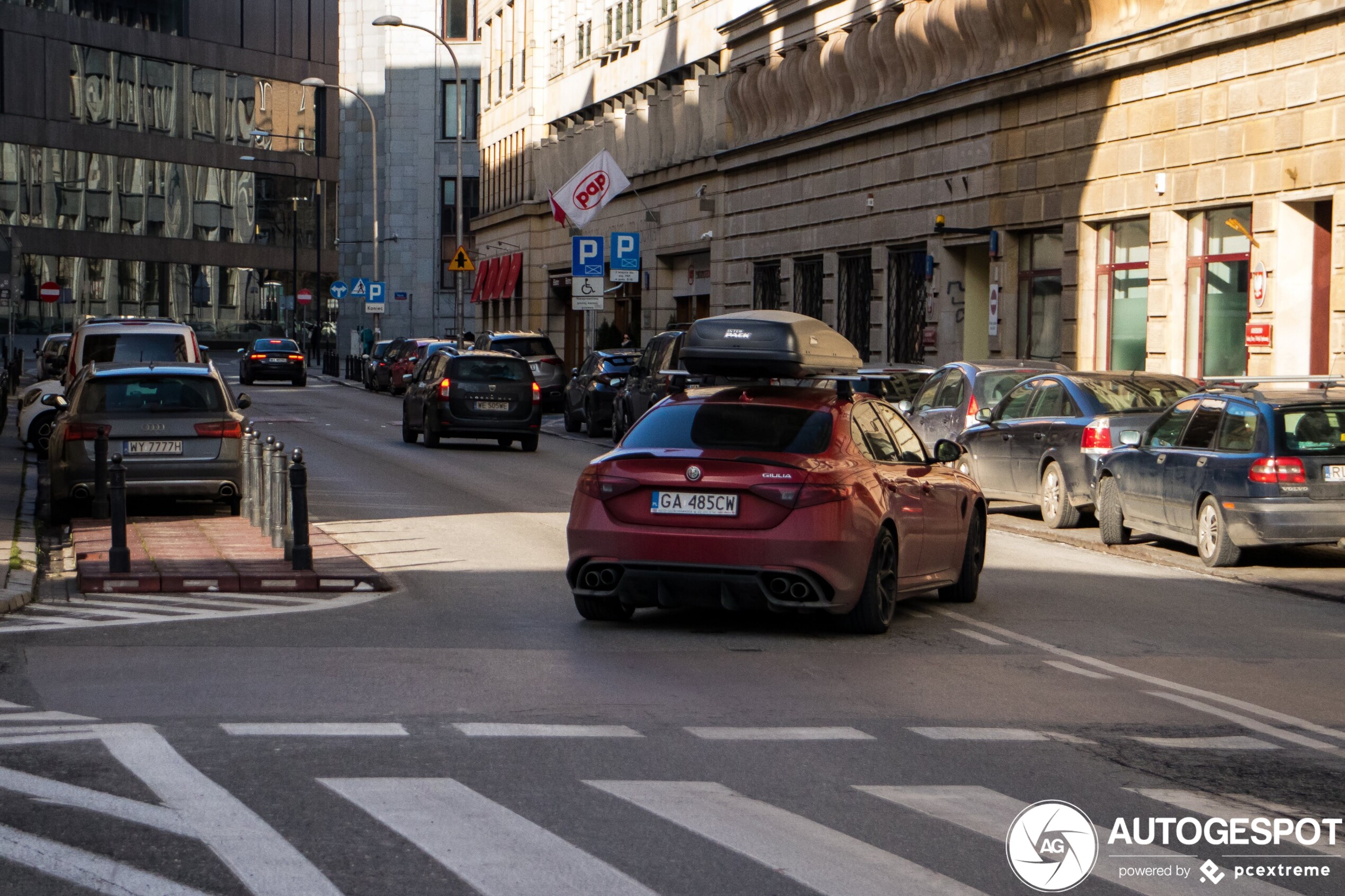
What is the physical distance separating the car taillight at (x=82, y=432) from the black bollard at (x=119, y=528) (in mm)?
3659

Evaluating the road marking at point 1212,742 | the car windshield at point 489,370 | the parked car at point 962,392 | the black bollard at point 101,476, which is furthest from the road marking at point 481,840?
the car windshield at point 489,370

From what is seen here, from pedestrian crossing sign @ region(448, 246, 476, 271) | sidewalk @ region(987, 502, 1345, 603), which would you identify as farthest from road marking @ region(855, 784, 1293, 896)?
pedestrian crossing sign @ region(448, 246, 476, 271)

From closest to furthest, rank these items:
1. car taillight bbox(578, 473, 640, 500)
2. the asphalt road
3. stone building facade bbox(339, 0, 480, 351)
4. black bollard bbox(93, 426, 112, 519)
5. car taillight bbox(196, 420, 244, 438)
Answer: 1. the asphalt road
2. car taillight bbox(578, 473, 640, 500)
3. black bollard bbox(93, 426, 112, 519)
4. car taillight bbox(196, 420, 244, 438)
5. stone building facade bbox(339, 0, 480, 351)

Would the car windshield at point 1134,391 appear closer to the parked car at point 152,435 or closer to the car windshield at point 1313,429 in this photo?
the car windshield at point 1313,429

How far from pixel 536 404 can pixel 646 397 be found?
5.44 feet

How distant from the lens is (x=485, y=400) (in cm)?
2934

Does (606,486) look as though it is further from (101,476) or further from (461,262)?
(461,262)

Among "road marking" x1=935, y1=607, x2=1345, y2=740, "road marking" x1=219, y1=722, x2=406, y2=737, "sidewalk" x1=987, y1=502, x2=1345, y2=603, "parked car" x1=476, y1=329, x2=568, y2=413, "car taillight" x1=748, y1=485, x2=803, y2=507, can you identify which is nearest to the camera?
"road marking" x1=219, y1=722, x2=406, y2=737

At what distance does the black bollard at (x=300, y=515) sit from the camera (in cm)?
1285

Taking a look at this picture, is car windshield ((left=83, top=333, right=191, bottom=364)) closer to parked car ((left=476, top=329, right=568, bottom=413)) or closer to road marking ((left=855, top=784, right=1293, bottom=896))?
parked car ((left=476, top=329, right=568, bottom=413))

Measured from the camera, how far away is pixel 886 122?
36219 millimetres

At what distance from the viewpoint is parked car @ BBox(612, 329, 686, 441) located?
1150 inches

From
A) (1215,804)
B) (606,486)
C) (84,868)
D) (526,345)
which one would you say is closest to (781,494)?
(606,486)

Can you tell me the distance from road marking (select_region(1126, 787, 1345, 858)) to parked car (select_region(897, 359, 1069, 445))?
13862mm
